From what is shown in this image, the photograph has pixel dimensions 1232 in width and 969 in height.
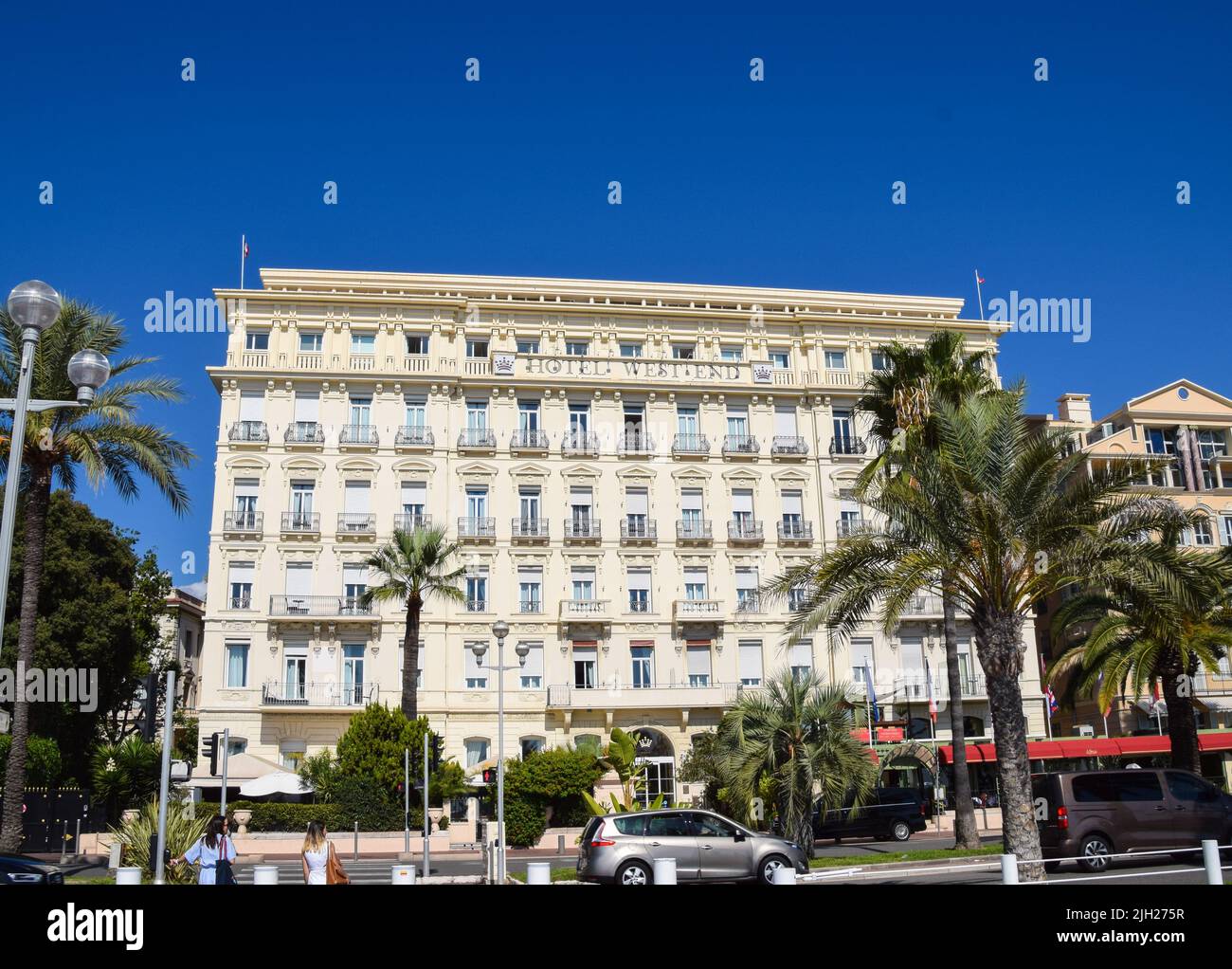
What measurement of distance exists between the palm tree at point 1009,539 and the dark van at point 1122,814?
1390mm

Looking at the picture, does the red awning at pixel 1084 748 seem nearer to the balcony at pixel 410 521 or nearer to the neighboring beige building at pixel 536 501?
the neighboring beige building at pixel 536 501

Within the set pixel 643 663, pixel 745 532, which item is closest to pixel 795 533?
pixel 745 532

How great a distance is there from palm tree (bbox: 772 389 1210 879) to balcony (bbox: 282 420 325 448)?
100 feet

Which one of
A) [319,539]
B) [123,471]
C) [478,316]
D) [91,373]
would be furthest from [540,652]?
[91,373]

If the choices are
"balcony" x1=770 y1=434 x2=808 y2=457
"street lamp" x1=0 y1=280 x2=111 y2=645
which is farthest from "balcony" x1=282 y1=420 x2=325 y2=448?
"street lamp" x1=0 y1=280 x2=111 y2=645

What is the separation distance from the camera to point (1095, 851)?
18672 millimetres

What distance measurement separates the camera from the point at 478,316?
157ft

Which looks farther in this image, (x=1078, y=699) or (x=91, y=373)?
(x=1078, y=699)

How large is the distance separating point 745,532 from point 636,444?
238 inches

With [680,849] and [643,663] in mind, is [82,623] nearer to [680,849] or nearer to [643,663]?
[643,663]

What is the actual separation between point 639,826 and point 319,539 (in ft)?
93.9

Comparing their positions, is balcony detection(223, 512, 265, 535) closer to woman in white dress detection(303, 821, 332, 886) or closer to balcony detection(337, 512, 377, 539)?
balcony detection(337, 512, 377, 539)
